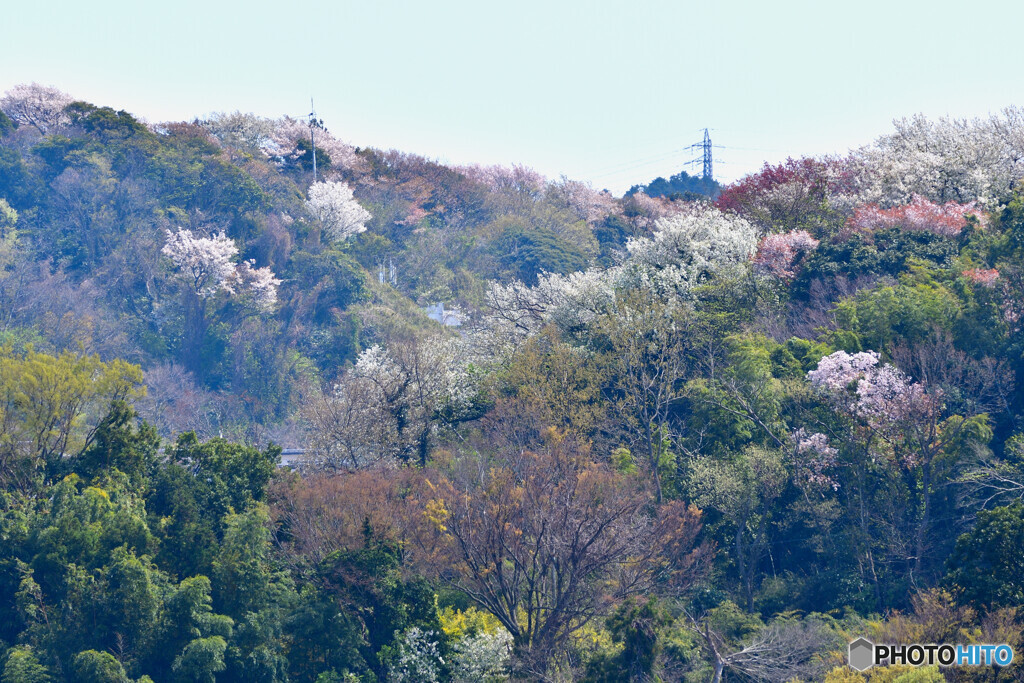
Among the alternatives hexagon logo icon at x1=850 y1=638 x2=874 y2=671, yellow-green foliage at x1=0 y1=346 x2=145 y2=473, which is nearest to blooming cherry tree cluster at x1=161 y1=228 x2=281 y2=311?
yellow-green foliage at x1=0 y1=346 x2=145 y2=473

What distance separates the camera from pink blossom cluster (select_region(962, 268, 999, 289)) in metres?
29.1

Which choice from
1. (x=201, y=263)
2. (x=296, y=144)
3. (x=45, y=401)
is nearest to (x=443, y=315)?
(x=201, y=263)

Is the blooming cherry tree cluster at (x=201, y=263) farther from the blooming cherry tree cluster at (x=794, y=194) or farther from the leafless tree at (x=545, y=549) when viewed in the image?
the leafless tree at (x=545, y=549)

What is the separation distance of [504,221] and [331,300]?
13.7 m

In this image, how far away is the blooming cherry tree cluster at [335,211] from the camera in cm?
6738

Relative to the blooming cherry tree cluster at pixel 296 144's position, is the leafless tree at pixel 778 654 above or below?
below

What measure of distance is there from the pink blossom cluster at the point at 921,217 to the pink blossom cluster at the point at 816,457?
403 inches

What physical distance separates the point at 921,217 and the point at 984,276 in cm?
675

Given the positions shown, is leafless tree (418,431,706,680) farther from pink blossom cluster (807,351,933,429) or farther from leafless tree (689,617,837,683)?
pink blossom cluster (807,351,933,429)

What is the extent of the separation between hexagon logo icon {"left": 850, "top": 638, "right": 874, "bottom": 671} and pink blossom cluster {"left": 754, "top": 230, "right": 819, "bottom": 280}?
1656 cm

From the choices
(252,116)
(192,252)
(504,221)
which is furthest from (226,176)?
(504,221)

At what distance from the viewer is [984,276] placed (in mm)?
29328

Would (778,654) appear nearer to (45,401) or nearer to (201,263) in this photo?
(45,401)

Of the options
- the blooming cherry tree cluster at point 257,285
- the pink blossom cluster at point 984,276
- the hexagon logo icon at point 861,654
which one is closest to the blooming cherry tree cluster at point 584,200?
the blooming cherry tree cluster at point 257,285
